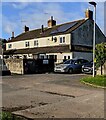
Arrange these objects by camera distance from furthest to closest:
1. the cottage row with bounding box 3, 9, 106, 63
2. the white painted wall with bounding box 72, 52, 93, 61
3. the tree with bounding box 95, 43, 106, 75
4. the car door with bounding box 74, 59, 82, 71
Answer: the cottage row with bounding box 3, 9, 106, 63 → the white painted wall with bounding box 72, 52, 93, 61 → the car door with bounding box 74, 59, 82, 71 → the tree with bounding box 95, 43, 106, 75

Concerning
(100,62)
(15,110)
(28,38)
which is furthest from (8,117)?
(28,38)

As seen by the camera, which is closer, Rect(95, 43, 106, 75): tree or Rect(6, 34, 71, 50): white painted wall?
Rect(95, 43, 106, 75): tree

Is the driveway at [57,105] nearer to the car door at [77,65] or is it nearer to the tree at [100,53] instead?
the tree at [100,53]

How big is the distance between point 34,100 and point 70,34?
31260 mm

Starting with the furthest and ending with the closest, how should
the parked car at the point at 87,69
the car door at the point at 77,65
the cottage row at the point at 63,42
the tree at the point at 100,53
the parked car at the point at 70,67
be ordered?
1. the cottage row at the point at 63,42
2. the car door at the point at 77,65
3. the parked car at the point at 70,67
4. the parked car at the point at 87,69
5. the tree at the point at 100,53

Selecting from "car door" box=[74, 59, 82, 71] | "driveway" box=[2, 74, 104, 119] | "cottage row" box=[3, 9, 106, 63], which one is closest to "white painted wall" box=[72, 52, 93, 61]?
"cottage row" box=[3, 9, 106, 63]

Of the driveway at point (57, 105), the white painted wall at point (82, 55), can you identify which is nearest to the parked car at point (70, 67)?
the white painted wall at point (82, 55)

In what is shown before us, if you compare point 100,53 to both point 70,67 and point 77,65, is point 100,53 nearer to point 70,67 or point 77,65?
point 70,67

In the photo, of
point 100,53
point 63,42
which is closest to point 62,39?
point 63,42

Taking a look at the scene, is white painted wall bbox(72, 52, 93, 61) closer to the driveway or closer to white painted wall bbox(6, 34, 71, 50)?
white painted wall bbox(6, 34, 71, 50)

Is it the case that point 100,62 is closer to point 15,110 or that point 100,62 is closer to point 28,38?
point 15,110

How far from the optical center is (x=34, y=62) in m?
29.4

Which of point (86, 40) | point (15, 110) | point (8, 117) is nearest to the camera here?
point (8, 117)

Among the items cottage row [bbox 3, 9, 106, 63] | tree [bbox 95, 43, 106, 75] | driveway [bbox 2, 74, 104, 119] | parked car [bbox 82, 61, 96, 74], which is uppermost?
cottage row [bbox 3, 9, 106, 63]
